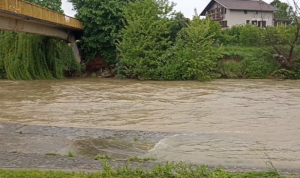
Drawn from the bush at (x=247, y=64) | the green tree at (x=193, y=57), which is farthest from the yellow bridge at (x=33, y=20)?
the bush at (x=247, y=64)

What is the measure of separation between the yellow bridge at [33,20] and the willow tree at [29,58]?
1942mm

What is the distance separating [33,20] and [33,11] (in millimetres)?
1318

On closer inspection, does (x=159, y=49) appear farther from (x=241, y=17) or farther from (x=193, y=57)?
(x=241, y=17)

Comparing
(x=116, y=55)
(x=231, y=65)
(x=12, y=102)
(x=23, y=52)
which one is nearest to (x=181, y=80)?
(x=231, y=65)

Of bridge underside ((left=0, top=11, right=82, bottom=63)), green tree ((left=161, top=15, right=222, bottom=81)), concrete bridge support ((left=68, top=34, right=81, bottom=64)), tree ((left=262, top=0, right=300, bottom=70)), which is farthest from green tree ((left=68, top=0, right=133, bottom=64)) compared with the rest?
tree ((left=262, top=0, right=300, bottom=70))

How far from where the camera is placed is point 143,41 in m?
30.3

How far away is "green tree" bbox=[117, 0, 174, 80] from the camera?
30266 mm

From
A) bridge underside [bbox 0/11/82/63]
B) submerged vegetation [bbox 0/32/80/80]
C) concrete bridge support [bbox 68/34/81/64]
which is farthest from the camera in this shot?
concrete bridge support [bbox 68/34/81/64]

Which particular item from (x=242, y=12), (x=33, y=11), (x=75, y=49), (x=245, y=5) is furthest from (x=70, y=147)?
(x=245, y=5)

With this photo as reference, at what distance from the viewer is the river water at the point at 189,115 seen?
27.9 ft

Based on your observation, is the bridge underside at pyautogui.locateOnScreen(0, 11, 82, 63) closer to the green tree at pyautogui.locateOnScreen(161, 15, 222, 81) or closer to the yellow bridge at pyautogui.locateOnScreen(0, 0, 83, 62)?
the yellow bridge at pyautogui.locateOnScreen(0, 0, 83, 62)

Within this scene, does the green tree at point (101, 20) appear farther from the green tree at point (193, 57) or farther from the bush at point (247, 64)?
the bush at point (247, 64)

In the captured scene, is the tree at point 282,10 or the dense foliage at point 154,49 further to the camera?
the tree at point 282,10

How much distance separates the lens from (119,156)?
7773mm
